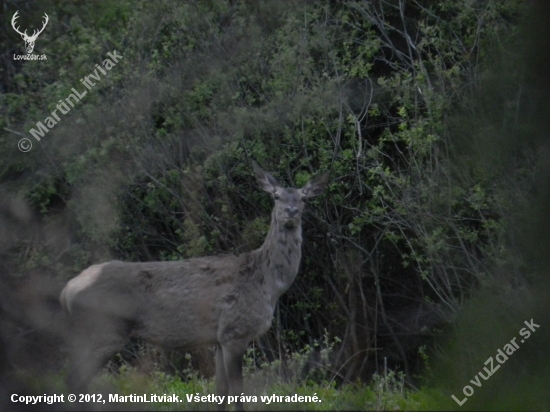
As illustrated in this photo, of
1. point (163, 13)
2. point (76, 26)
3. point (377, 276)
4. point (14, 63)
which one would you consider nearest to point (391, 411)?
point (377, 276)

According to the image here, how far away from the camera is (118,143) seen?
12.7 metres

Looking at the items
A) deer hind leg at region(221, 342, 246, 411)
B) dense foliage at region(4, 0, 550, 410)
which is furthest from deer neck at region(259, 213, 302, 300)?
dense foliage at region(4, 0, 550, 410)

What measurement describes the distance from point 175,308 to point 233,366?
883 mm

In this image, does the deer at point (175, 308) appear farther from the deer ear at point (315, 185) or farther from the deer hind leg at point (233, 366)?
the deer ear at point (315, 185)

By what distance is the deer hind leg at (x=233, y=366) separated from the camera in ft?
28.7

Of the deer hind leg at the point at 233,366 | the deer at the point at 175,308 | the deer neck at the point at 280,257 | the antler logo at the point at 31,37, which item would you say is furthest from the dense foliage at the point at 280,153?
the deer hind leg at the point at 233,366

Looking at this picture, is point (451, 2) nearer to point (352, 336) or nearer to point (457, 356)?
point (352, 336)

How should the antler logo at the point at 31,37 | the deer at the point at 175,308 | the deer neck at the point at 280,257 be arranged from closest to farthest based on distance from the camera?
the deer at the point at 175,308, the deer neck at the point at 280,257, the antler logo at the point at 31,37

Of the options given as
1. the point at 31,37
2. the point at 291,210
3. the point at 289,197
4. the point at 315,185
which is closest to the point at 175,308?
the point at 291,210

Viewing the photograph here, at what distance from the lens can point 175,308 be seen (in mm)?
9195

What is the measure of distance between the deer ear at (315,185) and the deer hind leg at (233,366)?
1.97m

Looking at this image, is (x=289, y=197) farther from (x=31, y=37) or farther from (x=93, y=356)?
(x=31, y=37)

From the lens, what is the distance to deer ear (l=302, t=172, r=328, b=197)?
9961 millimetres

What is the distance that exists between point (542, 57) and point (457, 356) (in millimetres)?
2497
